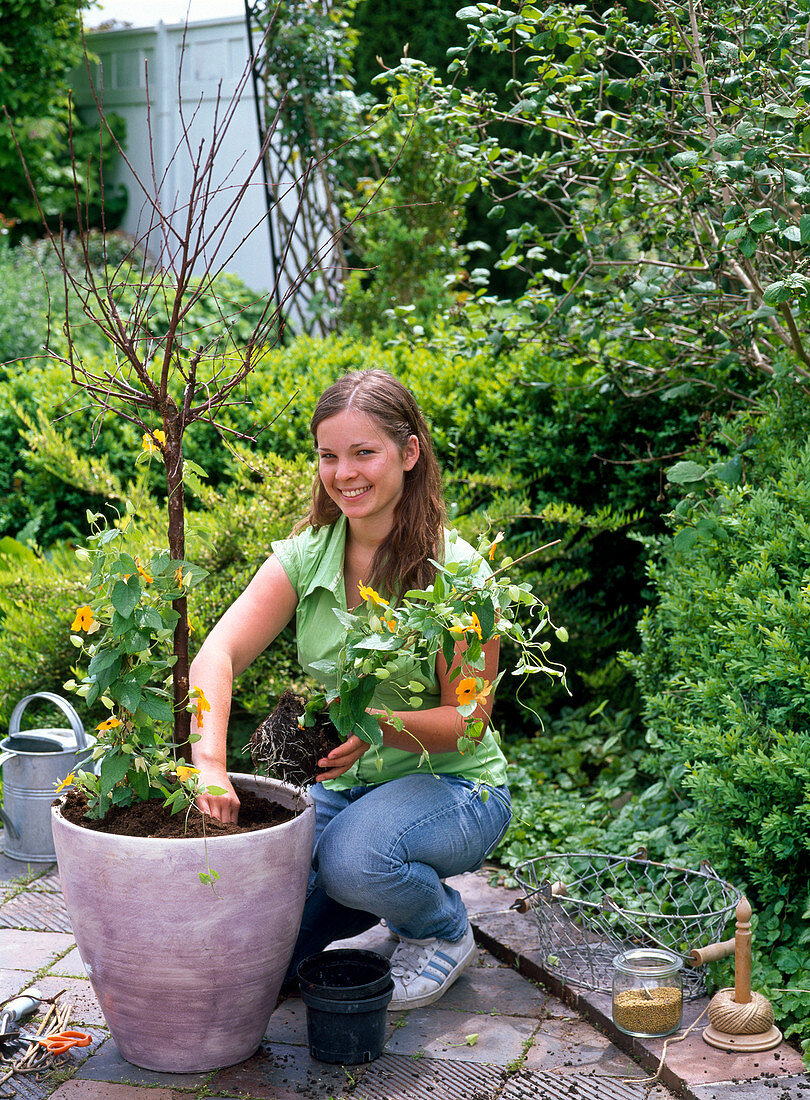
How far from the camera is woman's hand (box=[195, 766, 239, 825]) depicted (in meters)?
2.05

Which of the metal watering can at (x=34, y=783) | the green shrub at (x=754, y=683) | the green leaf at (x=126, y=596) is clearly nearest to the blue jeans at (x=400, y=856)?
the green shrub at (x=754, y=683)

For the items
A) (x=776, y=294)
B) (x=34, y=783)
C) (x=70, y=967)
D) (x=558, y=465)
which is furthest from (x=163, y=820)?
(x=558, y=465)

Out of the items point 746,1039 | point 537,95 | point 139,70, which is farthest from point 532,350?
point 139,70

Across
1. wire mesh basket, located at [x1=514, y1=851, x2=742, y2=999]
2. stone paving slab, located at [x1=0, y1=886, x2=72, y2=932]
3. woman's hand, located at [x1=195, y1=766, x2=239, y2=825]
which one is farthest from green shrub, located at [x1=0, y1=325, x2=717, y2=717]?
woman's hand, located at [x1=195, y1=766, x2=239, y2=825]

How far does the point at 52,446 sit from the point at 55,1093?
256cm

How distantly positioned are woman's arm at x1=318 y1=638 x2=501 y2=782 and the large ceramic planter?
14cm

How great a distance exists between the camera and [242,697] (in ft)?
10.9

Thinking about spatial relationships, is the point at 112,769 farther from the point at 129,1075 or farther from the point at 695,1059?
the point at 695,1059

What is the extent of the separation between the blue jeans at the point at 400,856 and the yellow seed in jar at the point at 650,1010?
0.45m

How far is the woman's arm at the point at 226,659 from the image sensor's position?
2.11 m

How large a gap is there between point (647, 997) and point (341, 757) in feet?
2.63

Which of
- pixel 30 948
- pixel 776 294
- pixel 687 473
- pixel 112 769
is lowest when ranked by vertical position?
pixel 30 948

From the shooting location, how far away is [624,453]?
389cm

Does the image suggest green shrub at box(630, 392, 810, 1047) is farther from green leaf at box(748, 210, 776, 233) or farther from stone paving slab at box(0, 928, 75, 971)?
stone paving slab at box(0, 928, 75, 971)
